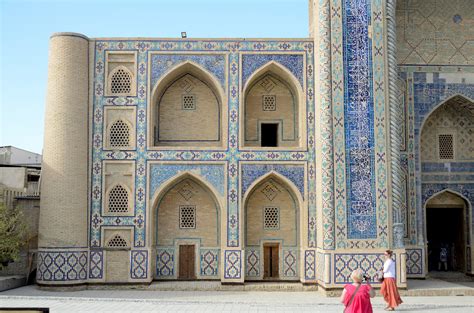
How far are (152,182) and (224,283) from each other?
274cm

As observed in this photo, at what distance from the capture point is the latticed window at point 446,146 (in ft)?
46.6

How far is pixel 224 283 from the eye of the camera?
1235cm

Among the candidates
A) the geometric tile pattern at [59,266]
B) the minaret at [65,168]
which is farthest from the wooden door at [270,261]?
the geometric tile pattern at [59,266]

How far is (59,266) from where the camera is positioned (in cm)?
1210

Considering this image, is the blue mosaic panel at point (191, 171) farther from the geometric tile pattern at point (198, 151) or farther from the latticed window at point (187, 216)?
the latticed window at point (187, 216)

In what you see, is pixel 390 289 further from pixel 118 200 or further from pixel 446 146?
pixel 118 200

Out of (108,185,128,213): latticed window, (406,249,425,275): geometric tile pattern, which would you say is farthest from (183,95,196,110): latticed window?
(406,249,425,275): geometric tile pattern

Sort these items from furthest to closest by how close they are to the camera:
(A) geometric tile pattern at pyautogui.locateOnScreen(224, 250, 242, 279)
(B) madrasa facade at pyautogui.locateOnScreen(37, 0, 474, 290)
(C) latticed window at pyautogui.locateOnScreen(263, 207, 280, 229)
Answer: (C) latticed window at pyautogui.locateOnScreen(263, 207, 280, 229), (A) geometric tile pattern at pyautogui.locateOnScreen(224, 250, 242, 279), (B) madrasa facade at pyautogui.locateOnScreen(37, 0, 474, 290)

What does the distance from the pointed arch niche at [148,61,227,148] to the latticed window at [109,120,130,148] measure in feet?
2.16

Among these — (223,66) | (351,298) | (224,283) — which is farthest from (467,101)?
(351,298)

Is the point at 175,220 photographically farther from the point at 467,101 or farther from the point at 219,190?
the point at 467,101

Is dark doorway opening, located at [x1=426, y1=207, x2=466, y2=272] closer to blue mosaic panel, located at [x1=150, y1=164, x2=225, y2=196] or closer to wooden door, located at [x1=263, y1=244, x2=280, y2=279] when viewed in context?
wooden door, located at [x1=263, y1=244, x2=280, y2=279]

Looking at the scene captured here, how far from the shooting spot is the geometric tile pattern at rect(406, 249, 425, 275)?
525 inches

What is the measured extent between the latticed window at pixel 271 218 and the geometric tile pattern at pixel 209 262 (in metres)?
1.31
